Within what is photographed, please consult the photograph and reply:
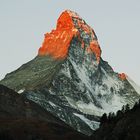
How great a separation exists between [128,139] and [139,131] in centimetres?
436

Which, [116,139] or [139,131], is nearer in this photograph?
[139,131]

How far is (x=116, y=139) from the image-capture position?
200 meters

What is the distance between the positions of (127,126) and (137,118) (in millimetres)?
4168

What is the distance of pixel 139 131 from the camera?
185000 millimetres

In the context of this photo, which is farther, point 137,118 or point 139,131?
point 137,118

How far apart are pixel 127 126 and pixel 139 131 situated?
1274cm

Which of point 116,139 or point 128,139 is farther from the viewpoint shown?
point 116,139

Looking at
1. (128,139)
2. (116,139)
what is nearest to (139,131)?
(128,139)

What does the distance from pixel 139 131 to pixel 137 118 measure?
13343mm

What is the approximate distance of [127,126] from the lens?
19750cm

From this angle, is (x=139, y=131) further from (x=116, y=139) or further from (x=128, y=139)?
(x=116, y=139)

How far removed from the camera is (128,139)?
612ft
